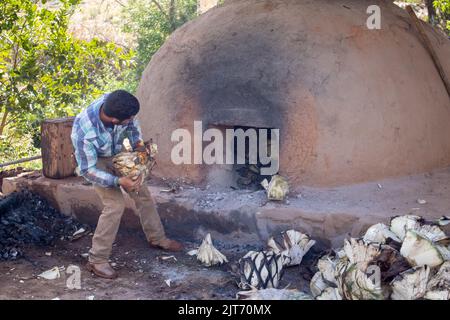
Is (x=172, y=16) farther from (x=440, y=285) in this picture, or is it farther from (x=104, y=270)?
(x=440, y=285)

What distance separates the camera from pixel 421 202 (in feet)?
13.0

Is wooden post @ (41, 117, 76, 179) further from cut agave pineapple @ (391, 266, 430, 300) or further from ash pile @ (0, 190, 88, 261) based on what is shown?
cut agave pineapple @ (391, 266, 430, 300)

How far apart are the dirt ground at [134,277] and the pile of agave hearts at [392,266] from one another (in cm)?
48

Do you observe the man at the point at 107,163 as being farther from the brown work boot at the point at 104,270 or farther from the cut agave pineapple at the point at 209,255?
the cut agave pineapple at the point at 209,255

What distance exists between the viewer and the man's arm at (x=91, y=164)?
11.1 ft

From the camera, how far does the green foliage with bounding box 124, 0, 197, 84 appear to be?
10.6 metres

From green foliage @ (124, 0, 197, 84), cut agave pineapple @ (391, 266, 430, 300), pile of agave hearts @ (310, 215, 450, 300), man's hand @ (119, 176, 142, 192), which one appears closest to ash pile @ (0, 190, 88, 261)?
man's hand @ (119, 176, 142, 192)

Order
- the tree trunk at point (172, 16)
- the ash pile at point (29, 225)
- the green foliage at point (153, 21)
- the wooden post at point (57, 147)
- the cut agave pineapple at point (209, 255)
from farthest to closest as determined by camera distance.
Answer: the tree trunk at point (172, 16) < the green foliage at point (153, 21) < the wooden post at point (57, 147) < the ash pile at point (29, 225) < the cut agave pineapple at point (209, 255)

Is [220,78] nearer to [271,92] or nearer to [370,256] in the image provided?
[271,92]

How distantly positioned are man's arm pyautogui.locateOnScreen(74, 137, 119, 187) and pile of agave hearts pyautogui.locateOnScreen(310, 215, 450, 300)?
1.49 metres

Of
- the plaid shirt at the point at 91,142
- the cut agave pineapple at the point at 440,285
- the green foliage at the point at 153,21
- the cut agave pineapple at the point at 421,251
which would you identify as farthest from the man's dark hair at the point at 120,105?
the green foliage at the point at 153,21

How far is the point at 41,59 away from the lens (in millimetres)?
6555

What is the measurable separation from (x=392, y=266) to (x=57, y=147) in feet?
10.6
